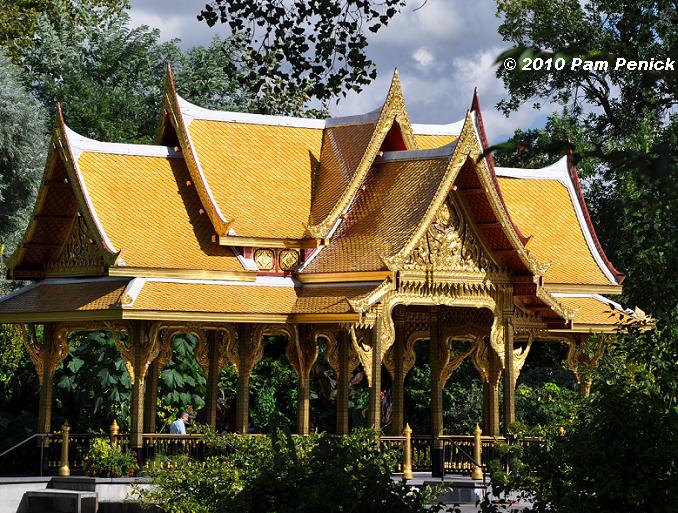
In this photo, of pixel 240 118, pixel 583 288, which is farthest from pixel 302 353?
pixel 583 288

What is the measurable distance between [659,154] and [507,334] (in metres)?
16.1

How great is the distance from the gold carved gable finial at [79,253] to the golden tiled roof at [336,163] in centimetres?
368

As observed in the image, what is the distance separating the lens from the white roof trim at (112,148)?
907 inches

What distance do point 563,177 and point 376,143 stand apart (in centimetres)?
565

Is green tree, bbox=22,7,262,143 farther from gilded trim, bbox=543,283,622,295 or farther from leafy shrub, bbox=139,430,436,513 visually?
leafy shrub, bbox=139,430,436,513

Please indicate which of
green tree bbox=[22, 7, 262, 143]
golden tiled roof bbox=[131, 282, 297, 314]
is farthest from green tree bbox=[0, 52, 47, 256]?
golden tiled roof bbox=[131, 282, 297, 314]

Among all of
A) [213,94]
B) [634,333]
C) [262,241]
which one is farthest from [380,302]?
[213,94]

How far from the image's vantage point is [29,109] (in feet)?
121

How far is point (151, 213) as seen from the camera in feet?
75.9

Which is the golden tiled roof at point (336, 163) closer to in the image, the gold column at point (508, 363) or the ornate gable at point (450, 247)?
the ornate gable at point (450, 247)

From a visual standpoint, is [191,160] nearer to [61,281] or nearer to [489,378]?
[61,281]

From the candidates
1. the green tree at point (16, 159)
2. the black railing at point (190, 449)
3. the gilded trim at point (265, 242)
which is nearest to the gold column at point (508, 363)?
the black railing at point (190, 449)

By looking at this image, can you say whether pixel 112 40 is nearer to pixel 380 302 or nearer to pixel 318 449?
pixel 380 302

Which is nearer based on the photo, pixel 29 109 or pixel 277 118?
pixel 277 118
